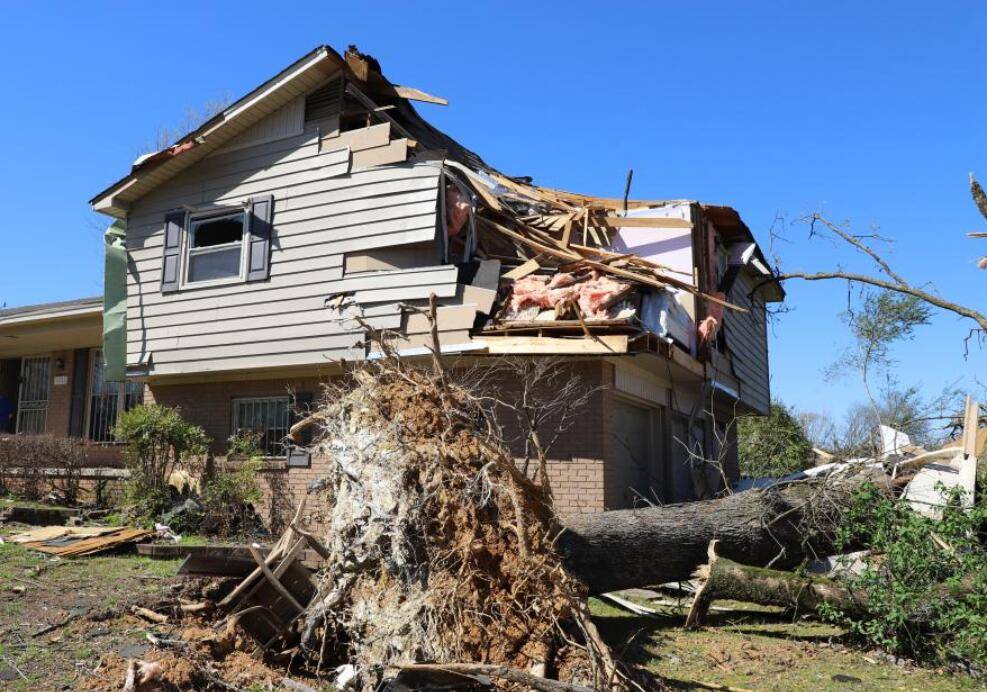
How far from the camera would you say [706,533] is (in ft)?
28.2

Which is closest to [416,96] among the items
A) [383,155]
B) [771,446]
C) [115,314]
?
[383,155]

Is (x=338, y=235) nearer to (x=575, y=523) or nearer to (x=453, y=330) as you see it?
(x=453, y=330)

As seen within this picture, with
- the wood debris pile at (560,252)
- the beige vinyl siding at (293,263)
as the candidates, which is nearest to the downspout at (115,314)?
the beige vinyl siding at (293,263)

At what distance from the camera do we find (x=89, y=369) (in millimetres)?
17500

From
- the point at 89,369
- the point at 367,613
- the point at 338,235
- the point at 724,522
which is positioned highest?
the point at 338,235

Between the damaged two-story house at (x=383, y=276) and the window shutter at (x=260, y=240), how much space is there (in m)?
0.02

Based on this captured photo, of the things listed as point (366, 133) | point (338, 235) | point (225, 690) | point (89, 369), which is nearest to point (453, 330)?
point (338, 235)

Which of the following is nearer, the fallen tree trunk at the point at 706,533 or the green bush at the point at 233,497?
the fallen tree trunk at the point at 706,533

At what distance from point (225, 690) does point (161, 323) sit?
29.2 ft

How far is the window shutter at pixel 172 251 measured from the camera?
13.3 m

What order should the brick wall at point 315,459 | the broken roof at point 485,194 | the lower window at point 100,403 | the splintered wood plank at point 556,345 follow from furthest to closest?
the lower window at point 100,403 → the broken roof at point 485,194 → the brick wall at point 315,459 → the splintered wood plank at point 556,345

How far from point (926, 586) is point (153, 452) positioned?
1017cm

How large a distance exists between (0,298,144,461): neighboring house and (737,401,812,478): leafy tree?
44.5 ft

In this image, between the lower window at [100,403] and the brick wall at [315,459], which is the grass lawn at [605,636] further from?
the lower window at [100,403]
